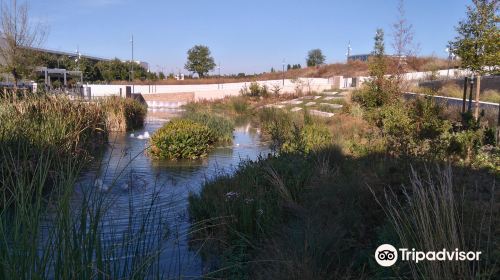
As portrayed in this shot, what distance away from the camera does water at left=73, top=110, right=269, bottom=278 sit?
8.85 feet

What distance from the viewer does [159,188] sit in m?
6.55

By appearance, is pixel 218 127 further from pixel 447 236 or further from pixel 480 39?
pixel 447 236

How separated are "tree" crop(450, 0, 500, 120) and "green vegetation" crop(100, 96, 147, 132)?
8.91 m

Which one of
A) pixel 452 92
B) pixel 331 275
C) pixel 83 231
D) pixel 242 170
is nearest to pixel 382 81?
pixel 452 92

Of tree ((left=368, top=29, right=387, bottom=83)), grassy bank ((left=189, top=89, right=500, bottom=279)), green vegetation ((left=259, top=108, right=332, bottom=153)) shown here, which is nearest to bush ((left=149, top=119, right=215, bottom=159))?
green vegetation ((left=259, top=108, right=332, bottom=153))

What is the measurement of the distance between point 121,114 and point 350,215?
11539 millimetres

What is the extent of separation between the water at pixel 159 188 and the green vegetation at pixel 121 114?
0.64 meters

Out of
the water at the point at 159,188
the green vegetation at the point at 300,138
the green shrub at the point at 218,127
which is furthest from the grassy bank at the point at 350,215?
the green shrub at the point at 218,127

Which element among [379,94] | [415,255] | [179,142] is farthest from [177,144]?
[379,94]

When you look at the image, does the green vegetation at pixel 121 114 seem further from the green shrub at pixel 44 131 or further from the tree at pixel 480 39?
the tree at pixel 480 39

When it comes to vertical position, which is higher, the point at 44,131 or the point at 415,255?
the point at 44,131

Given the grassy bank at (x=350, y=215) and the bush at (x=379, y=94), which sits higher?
the bush at (x=379, y=94)

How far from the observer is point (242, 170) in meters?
5.96

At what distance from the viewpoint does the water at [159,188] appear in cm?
270
